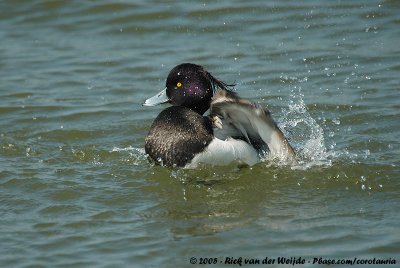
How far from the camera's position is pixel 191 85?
23.2 feet

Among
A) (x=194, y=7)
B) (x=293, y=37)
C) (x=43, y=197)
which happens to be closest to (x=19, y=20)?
(x=194, y=7)

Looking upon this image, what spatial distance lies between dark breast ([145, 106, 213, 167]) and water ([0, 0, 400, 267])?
0.16m

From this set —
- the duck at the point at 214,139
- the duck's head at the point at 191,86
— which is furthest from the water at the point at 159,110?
the duck's head at the point at 191,86

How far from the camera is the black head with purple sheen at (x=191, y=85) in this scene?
707 cm

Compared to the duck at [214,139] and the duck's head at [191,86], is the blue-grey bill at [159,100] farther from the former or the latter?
the duck at [214,139]

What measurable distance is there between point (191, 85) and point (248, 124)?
770 mm

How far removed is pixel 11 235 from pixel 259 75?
439 centimetres

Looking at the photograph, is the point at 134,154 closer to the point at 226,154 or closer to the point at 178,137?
the point at 178,137

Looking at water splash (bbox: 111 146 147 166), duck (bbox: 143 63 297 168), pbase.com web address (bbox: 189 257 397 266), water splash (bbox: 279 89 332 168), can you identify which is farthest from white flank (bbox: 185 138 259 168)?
pbase.com web address (bbox: 189 257 397 266)

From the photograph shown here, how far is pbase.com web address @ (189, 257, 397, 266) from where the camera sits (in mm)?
4996

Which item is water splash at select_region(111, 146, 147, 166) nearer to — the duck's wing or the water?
the water

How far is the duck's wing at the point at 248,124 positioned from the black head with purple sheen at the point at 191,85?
1.47 feet

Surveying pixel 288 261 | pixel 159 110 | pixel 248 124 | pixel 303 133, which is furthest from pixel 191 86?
pixel 288 261

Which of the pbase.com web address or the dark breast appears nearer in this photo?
the pbase.com web address
